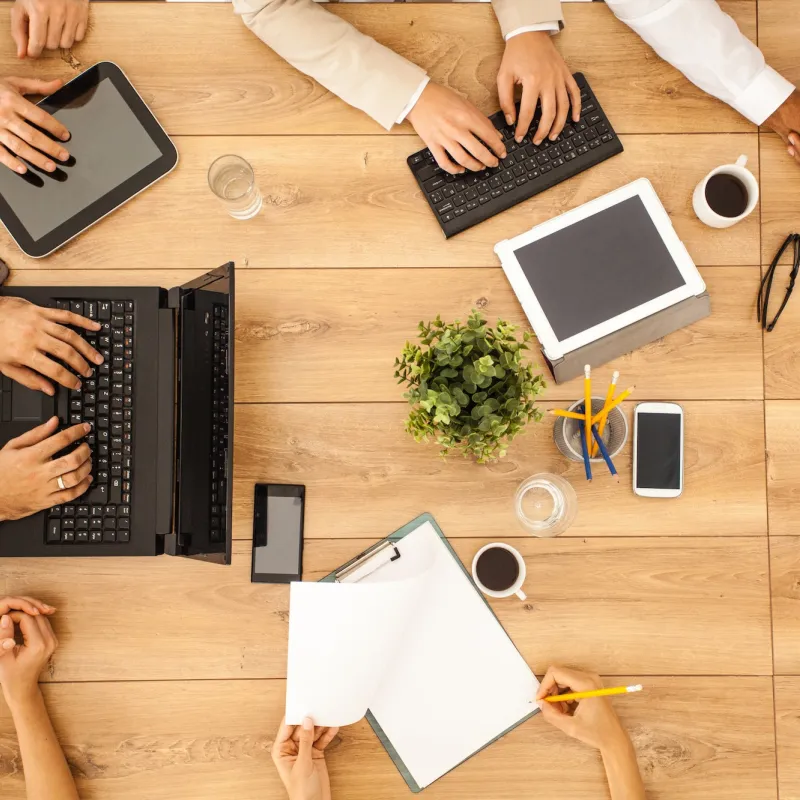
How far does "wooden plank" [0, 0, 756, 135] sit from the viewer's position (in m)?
1.11

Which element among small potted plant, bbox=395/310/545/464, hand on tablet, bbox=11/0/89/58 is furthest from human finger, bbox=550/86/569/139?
hand on tablet, bbox=11/0/89/58

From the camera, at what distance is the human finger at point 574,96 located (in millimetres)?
1088

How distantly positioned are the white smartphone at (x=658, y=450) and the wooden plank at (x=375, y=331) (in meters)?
0.03

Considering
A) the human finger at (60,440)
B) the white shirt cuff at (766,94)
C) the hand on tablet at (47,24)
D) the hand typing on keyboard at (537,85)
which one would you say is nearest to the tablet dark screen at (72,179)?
the hand on tablet at (47,24)

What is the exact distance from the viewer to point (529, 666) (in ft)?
3.53

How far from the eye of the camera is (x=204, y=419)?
1.03 metres

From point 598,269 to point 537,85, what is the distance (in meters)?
0.31

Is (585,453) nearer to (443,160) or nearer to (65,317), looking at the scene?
(443,160)

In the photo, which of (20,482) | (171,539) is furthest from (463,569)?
(20,482)

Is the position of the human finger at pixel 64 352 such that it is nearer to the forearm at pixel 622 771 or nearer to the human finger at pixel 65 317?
the human finger at pixel 65 317

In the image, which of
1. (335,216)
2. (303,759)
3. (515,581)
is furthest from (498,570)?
(335,216)

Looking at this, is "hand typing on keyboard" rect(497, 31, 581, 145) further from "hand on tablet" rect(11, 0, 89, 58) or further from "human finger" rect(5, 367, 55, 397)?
"human finger" rect(5, 367, 55, 397)

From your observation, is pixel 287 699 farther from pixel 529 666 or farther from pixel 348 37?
pixel 348 37

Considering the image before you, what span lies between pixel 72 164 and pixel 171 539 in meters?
0.61
